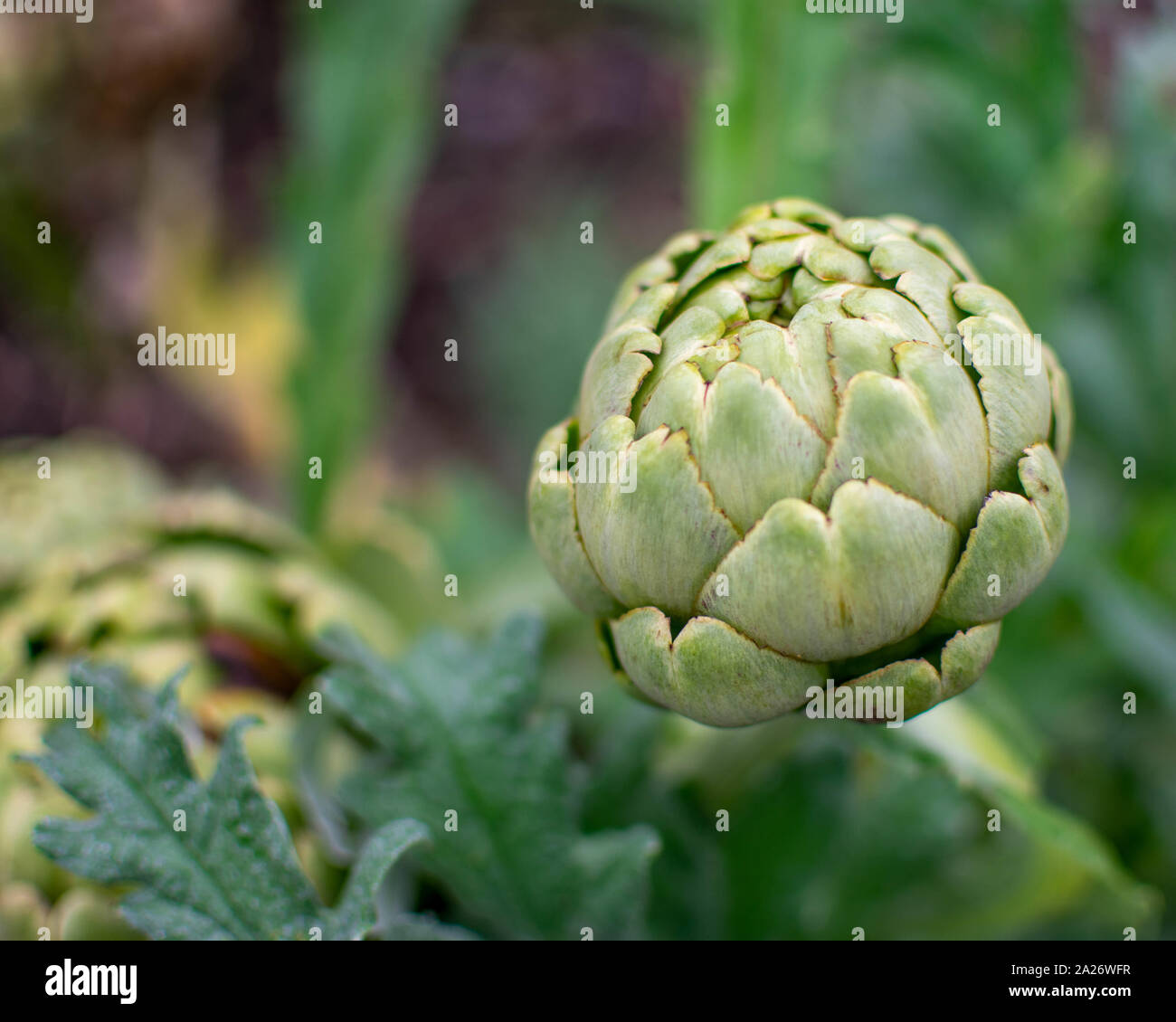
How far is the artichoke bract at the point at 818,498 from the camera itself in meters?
0.53

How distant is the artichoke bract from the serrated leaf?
8.9 inches

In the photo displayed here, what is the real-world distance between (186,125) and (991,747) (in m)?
1.58
